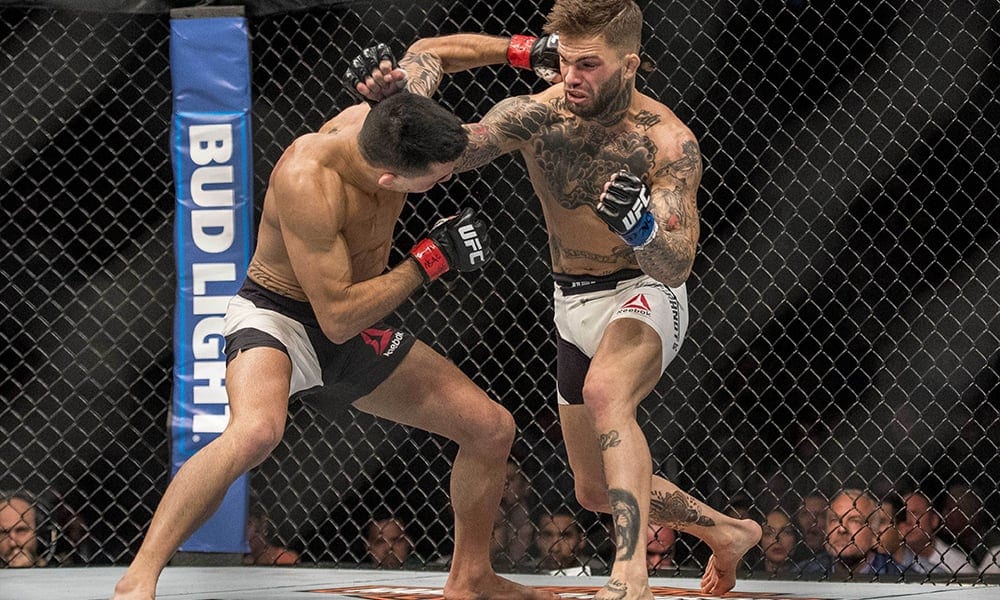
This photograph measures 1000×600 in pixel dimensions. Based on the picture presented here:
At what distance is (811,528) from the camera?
132 inches

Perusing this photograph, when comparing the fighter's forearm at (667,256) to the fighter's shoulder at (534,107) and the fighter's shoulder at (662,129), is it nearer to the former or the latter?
the fighter's shoulder at (662,129)

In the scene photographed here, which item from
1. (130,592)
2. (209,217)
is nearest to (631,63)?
(130,592)

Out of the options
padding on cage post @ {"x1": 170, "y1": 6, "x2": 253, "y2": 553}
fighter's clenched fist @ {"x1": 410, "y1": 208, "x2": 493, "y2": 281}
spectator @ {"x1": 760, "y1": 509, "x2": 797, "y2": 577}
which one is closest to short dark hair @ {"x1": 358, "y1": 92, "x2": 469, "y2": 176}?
fighter's clenched fist @ {"x1": 410, "y1": 208, "x2": 493, "y2": 281}

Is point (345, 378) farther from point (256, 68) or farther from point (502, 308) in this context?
point (256, 68)

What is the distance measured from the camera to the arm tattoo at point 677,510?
7.79ft

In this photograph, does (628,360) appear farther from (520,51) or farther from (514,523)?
(514,523)

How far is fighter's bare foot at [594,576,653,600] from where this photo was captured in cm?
188

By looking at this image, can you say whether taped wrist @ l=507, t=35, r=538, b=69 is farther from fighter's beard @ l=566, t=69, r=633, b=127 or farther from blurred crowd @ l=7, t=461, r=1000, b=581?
blurred crowd @ l=7, t=461, r=1000, b=581

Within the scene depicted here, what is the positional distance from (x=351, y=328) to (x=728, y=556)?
3.01 feet

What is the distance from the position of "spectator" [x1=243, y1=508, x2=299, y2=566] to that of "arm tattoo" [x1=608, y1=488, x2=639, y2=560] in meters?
1.61

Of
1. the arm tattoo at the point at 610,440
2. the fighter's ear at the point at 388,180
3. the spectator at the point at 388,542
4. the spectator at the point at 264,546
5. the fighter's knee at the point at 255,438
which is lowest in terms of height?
the spectator at the point at 264,546

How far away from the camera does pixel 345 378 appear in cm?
227

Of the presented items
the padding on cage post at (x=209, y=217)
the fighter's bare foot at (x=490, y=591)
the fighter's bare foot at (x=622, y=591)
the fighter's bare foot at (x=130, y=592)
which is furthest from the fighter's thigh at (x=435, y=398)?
the padding on cage post at (x=209, y=217)

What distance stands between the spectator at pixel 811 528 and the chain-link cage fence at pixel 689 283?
0.02m
